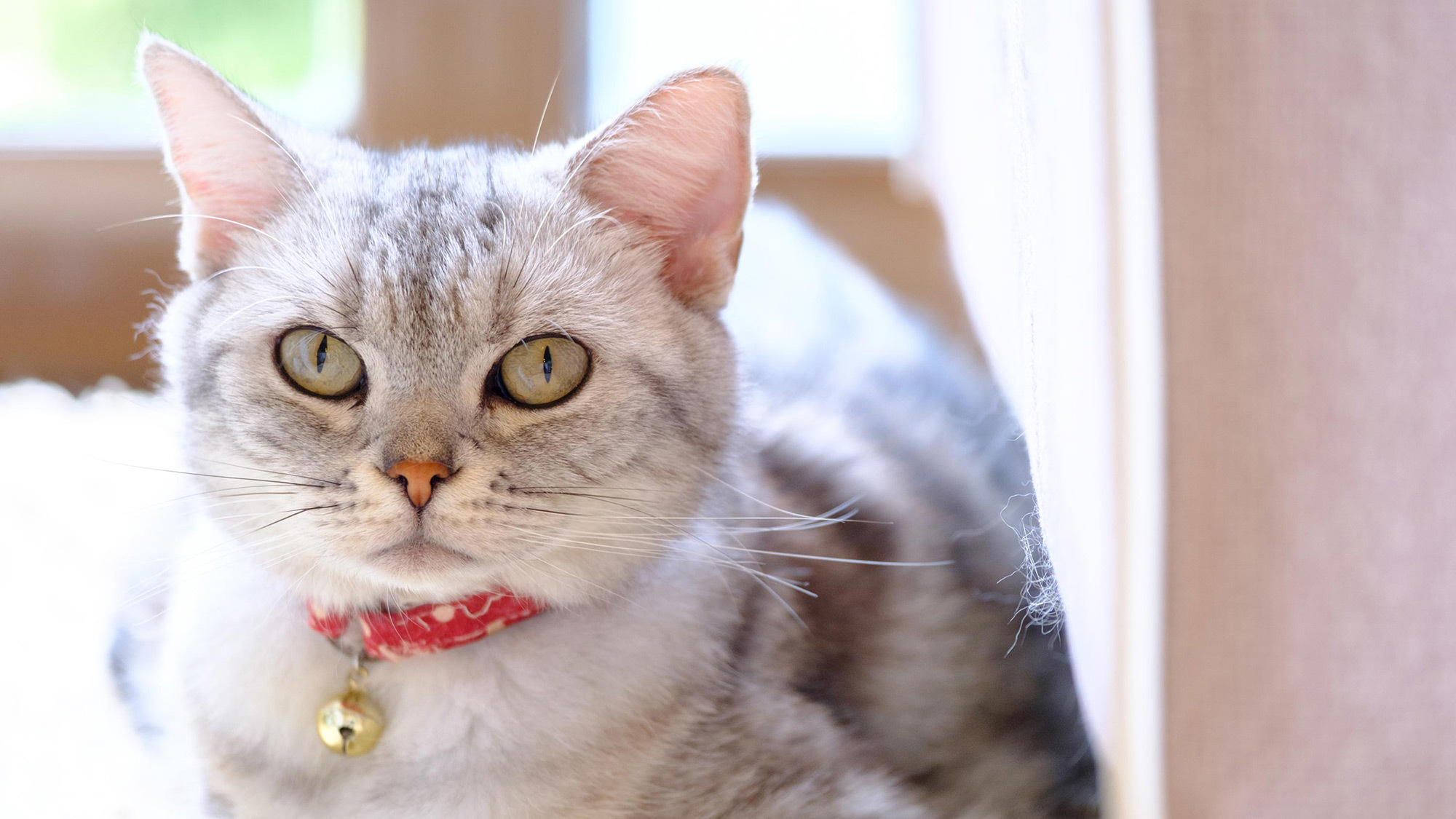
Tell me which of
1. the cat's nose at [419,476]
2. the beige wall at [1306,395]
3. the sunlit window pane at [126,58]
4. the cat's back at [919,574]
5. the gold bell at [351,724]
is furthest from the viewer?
the sunlit window pane at [126,58]

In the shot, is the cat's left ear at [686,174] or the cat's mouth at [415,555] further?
the cat's left ear at [686,174]

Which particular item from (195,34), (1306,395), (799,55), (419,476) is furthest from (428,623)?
(195,34)

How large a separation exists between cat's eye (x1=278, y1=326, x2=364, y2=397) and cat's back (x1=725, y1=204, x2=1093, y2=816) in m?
0.40

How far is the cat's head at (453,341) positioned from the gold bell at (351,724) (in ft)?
0.31

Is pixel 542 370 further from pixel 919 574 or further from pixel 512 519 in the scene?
pixel 919 574

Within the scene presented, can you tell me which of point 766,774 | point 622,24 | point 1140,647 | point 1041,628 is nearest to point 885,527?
point 1041,628

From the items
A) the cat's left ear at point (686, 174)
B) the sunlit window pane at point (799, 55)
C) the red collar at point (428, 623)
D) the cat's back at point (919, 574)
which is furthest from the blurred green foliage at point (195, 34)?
the red collar at point (428, 623)

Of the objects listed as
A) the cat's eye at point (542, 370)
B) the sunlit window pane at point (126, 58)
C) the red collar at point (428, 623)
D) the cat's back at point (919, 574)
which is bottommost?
the cat's back at point (919, 574)

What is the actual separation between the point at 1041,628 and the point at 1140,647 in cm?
55

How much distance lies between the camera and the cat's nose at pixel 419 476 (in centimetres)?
85

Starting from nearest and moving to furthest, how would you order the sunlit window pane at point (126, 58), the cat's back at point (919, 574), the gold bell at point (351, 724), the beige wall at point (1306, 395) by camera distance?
1. the beige wall at point (1306, 395)
2. the gold bell at point (351, 724)
3. the cat's back at point (919, 574)
4. the sunlit window pane at point (126, 58)

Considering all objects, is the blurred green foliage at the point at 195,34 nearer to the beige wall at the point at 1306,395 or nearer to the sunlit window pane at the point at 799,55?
the sunlit window pane at the point at 799,55

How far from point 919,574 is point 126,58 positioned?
9.00 feet

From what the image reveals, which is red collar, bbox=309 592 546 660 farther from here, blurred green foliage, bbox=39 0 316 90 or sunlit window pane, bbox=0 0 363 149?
blurred green foliage, bbox=39 0 316 90
